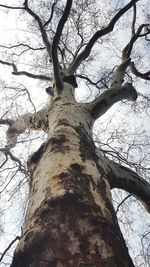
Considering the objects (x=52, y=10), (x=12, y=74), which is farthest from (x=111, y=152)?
(x=52, y=10)

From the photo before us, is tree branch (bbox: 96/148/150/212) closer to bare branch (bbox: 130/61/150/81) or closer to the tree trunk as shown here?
the tree trunk

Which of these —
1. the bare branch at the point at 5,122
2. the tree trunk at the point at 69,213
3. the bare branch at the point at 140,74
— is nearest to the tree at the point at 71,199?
the tree trunk at the point at 69,213

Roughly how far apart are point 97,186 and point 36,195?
1.21 ft

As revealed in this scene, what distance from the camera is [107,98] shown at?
4598 millimetres

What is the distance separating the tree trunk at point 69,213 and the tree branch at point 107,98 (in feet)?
4.42

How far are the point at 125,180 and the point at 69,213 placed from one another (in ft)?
5.01

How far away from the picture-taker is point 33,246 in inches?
62.6

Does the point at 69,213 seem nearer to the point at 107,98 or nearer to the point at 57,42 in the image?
the point at 57,42

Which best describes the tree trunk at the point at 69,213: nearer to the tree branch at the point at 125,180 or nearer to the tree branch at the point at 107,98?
the tree branch at the point at 125,180

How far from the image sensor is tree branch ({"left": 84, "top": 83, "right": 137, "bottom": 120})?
4.13 metres

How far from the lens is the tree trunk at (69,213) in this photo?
152cm

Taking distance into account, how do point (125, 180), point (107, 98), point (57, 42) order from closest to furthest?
point (125, 180), point (57, 42), point (107, 98)

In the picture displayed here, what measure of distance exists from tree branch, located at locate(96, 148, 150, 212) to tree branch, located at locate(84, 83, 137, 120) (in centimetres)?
96

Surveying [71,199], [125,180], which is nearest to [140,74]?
[125,180]
